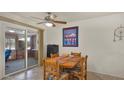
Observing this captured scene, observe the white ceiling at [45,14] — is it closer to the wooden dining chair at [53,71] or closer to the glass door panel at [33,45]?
the glass door panel at [33,45]

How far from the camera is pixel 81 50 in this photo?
441 cm

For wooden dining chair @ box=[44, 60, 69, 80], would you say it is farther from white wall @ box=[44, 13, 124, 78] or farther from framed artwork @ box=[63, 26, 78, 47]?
framed artwork @ box=[63, 26, 78, 47]

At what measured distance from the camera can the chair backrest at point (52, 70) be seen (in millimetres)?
2109

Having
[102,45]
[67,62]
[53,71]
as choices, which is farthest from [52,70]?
[102,45]

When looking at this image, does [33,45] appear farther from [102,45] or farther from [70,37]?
[102,45]

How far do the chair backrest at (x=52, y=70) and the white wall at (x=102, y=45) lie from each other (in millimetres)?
2303

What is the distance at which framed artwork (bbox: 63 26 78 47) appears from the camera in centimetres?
456

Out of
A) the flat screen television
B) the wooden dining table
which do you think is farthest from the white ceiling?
the wooden dining table

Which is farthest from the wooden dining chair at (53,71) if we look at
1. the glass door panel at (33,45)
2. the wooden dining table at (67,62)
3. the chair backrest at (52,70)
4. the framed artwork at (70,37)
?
the glass door panel at (33,45)

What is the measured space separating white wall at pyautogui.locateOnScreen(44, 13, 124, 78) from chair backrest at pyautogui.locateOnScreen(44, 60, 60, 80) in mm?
2303

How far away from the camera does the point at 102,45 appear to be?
3.82 metres
